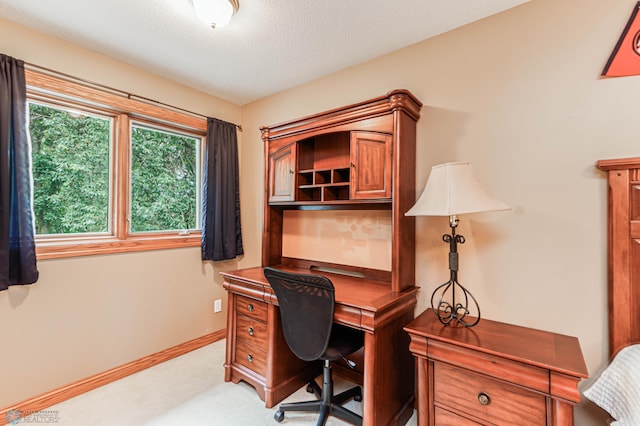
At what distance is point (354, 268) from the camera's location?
2.22m

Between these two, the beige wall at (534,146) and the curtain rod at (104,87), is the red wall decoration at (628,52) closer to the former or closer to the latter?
the beige wall at (534,146)

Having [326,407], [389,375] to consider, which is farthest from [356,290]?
[326,407]

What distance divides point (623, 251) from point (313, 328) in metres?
1.56

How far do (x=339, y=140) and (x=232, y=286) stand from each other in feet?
4.69

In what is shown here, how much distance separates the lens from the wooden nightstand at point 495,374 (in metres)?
1.14

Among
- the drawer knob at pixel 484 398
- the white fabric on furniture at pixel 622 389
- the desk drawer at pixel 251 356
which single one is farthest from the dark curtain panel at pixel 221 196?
the white fabric on furniture at pixel 622 389

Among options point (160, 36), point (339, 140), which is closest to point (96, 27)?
point (160, 36)

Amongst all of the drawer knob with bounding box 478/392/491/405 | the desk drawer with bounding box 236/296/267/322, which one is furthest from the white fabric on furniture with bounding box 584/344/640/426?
the desk drawer with bounding box 236/296/267/322

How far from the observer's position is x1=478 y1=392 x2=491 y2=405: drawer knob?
1291 mm

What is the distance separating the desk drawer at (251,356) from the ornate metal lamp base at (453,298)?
1.24m

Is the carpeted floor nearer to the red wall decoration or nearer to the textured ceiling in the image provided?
the red wall decoration

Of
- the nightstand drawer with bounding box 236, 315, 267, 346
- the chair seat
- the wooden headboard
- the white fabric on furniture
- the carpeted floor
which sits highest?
the wooden headboard

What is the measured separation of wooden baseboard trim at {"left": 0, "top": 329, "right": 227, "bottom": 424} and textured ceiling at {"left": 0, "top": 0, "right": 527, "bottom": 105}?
244cm

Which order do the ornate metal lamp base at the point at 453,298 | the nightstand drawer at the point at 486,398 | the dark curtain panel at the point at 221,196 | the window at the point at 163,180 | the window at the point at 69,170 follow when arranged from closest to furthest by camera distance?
the nightstand drawer at the point at 486,398 < the ornate metal lamp base at the point at 453,298 < the window at the point at 69,170 < the window at the point at 163,180 < the dark curtain panel at the point at 221,196
